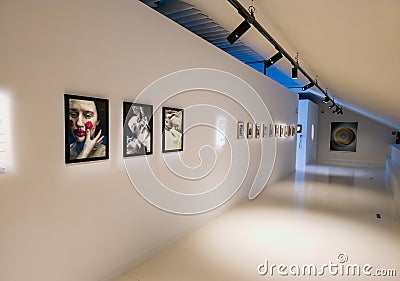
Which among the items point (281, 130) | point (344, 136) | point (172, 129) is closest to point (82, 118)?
point (172, 129)

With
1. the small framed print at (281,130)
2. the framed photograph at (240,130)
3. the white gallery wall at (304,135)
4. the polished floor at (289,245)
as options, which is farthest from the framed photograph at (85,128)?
the white gallery wall at (304,135)

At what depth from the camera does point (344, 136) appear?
14.9 meters

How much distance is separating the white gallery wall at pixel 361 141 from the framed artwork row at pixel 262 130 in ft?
19.9

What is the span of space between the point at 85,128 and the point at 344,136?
1530 centimetres

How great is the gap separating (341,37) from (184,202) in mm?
3002

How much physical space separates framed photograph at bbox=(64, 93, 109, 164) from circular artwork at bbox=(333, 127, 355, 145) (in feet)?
48.9

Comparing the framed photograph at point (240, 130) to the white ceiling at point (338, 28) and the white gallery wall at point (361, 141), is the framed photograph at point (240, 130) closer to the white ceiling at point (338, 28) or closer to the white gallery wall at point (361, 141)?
the white ceiling at point (338, 28)

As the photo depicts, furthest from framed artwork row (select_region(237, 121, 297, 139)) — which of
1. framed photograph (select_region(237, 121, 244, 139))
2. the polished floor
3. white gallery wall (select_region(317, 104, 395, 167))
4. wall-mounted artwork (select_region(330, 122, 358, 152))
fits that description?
wall-mounted artwork (select_region(330, 122, 358, 152))

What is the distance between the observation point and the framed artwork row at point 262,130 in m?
5.89

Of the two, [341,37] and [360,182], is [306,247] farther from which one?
[360,182]

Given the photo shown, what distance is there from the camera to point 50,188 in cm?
221

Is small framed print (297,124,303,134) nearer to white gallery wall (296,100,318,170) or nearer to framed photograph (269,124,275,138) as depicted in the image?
white gallery wall (296,100,318,170)

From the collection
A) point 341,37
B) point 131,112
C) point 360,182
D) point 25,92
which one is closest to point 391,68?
point 341,37

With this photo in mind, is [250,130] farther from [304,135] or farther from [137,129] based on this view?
[304,135]
